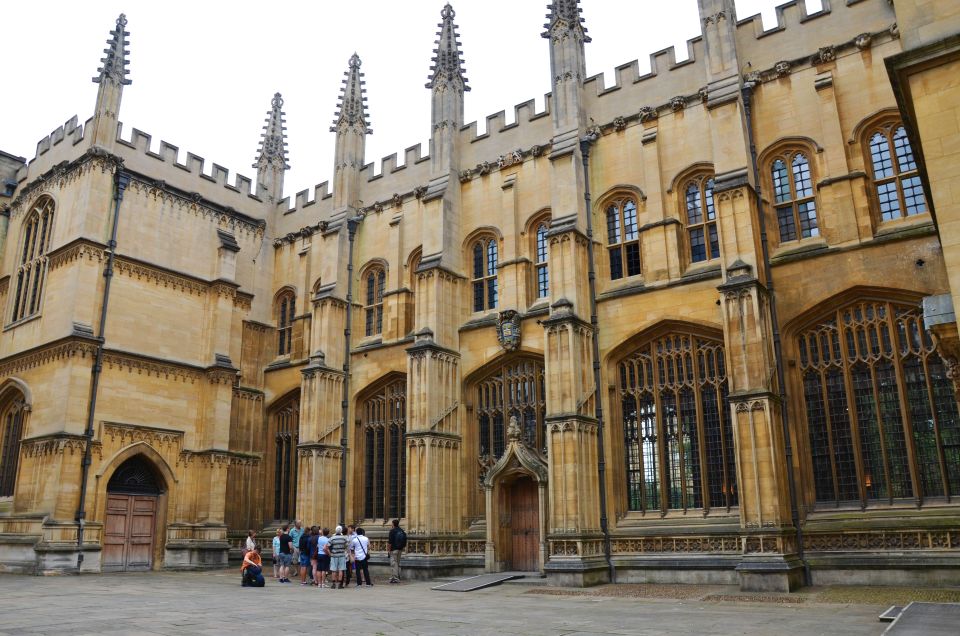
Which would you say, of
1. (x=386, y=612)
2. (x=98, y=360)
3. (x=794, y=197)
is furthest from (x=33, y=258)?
(x=794, y=197)

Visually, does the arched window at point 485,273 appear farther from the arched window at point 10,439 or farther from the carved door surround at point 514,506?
the arched window at point 10,439

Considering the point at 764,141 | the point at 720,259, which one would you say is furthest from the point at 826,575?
the point at 764,141

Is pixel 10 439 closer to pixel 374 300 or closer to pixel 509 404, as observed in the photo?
pixel 374 300

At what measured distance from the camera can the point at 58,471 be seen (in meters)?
22.6

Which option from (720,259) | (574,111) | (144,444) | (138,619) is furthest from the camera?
(144,444)

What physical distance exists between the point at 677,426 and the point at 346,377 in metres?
11.9

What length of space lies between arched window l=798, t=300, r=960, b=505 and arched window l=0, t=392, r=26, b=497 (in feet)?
76.5

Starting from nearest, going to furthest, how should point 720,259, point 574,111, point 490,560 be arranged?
point 720,259
point 490,560
point 574,111

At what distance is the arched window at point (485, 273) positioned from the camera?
25.0 metres

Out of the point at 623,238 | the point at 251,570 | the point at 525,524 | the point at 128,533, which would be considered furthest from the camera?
the point at 128,533

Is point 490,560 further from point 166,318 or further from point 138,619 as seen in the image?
point 166,318

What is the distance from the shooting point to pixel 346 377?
27.0 metres

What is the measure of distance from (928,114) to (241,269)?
25.6 metres

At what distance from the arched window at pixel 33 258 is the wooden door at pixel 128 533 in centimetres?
724
